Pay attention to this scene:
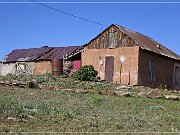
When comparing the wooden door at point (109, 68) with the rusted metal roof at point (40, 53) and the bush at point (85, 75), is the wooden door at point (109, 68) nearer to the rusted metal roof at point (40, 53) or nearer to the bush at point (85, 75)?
the bush at point (85, 75)

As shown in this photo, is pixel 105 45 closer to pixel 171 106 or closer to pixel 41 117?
pixel 171 106

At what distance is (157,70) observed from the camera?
93.0 ft

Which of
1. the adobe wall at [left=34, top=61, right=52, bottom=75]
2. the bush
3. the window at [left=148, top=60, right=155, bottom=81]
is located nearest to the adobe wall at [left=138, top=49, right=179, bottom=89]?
the window at [left=148, top=60, right=155, bottom=81]

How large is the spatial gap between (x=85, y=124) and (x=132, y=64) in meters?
17.5

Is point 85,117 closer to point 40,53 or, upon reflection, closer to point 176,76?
point 176,76

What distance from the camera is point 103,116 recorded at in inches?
404

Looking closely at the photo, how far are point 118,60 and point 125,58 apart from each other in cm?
62

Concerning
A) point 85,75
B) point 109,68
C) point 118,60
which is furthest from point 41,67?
point 85,75

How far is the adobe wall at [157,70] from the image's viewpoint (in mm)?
26303

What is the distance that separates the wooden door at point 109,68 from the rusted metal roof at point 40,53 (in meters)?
10.6

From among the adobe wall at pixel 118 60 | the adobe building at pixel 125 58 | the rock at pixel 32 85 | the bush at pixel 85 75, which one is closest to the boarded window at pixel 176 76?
the adobe building at pixel 125 58

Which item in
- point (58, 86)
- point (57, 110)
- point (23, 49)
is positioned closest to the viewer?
point (57, 110)

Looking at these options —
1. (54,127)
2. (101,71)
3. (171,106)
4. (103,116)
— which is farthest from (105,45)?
(54,127)

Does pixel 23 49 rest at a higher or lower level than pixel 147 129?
higher
